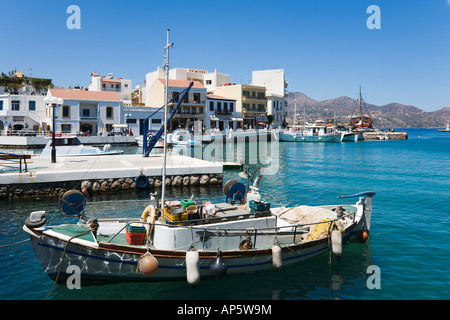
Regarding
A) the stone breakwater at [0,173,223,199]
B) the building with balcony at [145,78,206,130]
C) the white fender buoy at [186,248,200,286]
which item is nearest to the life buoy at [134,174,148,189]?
the stone breakwater at [0,173,223,199]

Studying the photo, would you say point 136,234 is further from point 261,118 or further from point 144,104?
point 261,118

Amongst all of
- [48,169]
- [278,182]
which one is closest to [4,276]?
[48,169]

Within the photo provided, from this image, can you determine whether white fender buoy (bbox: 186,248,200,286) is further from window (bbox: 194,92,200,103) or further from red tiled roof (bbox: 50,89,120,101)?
window (bbox: 194,92,200,103)

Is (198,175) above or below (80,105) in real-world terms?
below

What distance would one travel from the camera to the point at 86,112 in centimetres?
6038

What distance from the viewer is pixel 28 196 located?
65.0ft

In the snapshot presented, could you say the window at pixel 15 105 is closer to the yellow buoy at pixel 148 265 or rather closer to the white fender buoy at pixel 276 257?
the yellow buoy at pixel 148 265

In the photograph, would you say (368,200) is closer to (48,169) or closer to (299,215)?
(299,215)

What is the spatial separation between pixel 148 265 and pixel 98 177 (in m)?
14.0

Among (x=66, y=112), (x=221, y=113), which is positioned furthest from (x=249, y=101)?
(x=66, y=112)

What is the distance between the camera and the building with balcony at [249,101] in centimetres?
8525

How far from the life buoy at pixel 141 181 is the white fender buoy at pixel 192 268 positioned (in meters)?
13.9

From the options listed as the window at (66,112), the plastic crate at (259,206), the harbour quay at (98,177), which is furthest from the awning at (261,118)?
the plastic crate at (259,206)

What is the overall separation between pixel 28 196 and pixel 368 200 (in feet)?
58.3
